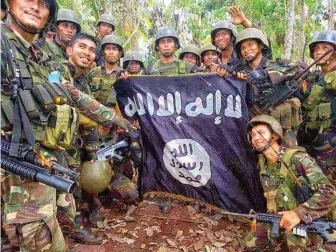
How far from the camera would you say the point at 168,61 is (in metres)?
6.86

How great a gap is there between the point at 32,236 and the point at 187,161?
2.83 m

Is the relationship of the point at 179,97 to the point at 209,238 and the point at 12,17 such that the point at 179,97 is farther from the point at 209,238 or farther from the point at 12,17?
the point at 12,17

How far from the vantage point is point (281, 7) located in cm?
1578

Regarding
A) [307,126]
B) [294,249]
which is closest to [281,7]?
[307,126]

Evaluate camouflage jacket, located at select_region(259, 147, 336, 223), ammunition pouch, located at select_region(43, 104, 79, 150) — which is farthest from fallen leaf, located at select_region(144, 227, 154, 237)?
ammunition pouch, located at select_region(43, 104, 79, 150)

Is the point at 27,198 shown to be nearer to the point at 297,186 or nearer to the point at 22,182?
the point at 22,182

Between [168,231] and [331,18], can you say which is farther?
[331,18]

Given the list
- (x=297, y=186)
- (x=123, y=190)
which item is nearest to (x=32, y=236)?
(x=123, y=190)

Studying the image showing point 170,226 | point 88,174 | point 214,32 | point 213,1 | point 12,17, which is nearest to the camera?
point 12,17

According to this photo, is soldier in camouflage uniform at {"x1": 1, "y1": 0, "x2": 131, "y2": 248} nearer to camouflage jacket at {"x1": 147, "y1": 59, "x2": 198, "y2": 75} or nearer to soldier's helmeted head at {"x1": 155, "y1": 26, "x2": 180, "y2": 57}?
camouflage jacket at {"x1": 147, "y1": 59, "x2": 198, "y2": 75}

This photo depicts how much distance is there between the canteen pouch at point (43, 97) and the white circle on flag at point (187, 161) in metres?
2.62

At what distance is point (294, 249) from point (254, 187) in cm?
124

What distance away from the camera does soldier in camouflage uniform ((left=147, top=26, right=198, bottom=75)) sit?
265 inches

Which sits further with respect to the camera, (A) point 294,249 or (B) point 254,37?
(B) point 254,37
